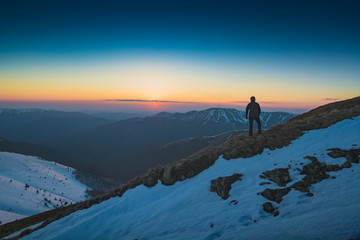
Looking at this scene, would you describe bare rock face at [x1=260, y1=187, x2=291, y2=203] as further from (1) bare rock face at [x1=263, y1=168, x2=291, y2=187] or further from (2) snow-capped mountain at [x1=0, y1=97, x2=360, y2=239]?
(1) bare rock face at [x1=263, y1=168, x2=291, y2=187]

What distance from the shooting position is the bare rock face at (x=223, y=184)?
9.43 meters

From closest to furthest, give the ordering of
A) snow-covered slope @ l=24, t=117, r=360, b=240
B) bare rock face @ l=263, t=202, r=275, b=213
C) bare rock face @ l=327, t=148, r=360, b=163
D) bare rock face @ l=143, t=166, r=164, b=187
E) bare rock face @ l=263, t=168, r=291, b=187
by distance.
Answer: snow-covered slope @ l=24, t=117, r=360, b=240, bare rock face @ l=263, t=202, r=275, b=213, bare rock face @ l=263, t=168, r=291, b=187, bare rock face @ l=327, t=148, r=360, b=163, bare rock face @ l=143, t=166, r=164, b=187

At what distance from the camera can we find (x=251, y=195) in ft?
27.2

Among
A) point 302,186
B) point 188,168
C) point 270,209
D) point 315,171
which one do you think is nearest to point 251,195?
point 270,209

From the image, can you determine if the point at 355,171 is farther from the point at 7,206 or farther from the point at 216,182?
the point at 7,206

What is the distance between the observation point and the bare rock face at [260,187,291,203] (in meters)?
7.57

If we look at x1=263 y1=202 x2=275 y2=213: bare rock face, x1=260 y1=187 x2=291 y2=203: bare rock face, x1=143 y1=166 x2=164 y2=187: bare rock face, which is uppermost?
x1=260 y1=187 x2=291 y2=203: bare rock face

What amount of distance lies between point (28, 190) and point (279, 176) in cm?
11620

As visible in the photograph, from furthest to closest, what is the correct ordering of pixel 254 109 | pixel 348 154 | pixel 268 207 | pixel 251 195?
pixel 254 109, pixel 348 154, pixel 251 195, pixel 268 207

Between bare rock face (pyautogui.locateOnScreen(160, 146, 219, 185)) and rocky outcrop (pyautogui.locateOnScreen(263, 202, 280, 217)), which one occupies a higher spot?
rocky outcrop (pyautogui.locateOnScreen(263, 202, 280, 217))

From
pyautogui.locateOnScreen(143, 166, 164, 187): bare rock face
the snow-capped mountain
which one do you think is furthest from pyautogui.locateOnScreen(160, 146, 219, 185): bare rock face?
pyautogui.locateOnScreen(143, 166, 164, 187): bare rock face

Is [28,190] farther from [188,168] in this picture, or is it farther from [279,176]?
[279,176]

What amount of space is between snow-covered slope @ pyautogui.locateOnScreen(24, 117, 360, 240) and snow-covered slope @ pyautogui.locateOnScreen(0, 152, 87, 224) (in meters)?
59.3

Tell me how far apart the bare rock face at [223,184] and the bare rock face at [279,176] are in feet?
5.06
